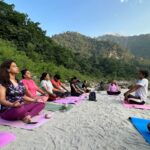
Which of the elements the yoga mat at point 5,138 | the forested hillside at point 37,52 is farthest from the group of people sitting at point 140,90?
the forested hillside at point 37,52

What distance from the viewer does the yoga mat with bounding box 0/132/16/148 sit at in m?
3.72

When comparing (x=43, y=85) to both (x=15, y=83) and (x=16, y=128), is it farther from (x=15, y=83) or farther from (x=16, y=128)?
(x=16, y=128)

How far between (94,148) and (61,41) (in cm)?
→ 9071

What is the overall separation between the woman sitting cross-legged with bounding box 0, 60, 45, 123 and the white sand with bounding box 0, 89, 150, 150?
0.35m

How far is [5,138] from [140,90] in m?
5.12

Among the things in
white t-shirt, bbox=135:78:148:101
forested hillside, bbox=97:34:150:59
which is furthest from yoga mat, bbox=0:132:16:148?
forested hillside, bbox=97:34:150:59

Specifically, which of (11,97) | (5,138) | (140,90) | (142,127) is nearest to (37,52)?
(140,90)

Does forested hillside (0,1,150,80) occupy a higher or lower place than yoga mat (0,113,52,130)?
higher

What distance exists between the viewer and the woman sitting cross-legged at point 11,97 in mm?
4690

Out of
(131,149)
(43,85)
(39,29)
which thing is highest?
(39,29)

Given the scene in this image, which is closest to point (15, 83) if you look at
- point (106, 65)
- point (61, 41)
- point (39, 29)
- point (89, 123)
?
point (89, 123)

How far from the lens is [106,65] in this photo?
61.8 metres

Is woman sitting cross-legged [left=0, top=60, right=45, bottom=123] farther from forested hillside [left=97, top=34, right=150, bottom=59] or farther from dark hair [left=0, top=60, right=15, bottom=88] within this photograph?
forested hillside [left=97, top=34, right=150, bottom=59]

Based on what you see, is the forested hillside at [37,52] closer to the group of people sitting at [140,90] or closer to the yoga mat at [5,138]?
the group of people sitting at [140,90]
